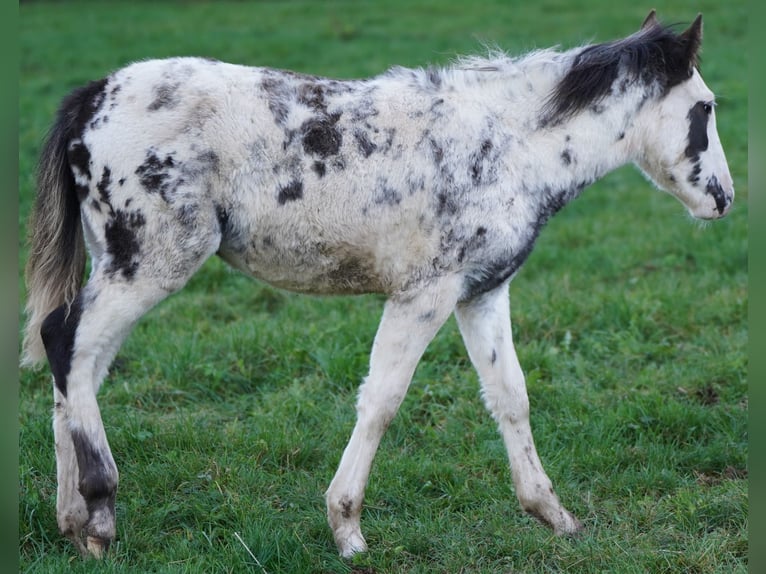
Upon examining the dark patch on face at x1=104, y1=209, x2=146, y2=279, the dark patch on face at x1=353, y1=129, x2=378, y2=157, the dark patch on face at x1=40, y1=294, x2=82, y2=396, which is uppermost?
the dark patch on face at x1=353, y1=129, x2=378, y2=157

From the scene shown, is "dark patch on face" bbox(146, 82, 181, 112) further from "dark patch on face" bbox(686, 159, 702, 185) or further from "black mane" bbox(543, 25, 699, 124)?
"dark patch on face" bbox(686, 159, 702, 185)

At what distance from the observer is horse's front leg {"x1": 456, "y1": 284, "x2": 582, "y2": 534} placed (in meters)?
4.60

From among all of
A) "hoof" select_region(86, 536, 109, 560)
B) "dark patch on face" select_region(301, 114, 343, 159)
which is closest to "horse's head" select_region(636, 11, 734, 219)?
"dark patch on face" select_region(301, 114, 343, 159)

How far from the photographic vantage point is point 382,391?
4262 mm

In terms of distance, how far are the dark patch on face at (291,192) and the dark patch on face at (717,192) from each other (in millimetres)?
1867

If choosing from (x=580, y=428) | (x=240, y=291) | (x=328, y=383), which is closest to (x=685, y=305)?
(x=580, y=428)

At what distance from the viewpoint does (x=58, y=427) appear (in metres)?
4.18

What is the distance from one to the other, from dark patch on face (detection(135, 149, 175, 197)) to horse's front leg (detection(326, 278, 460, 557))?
1.08 metres

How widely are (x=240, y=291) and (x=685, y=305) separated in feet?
10.4

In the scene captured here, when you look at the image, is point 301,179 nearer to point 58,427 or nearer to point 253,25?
point 58,427

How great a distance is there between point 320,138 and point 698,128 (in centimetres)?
171

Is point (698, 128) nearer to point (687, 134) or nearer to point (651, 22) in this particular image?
point (687, 134)

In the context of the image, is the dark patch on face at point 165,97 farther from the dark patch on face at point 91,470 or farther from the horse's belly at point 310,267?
the dark patch on face at point 91,470

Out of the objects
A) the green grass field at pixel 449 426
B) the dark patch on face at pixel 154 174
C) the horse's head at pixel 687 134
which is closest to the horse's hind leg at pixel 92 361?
the green grass field at pixel 449 426
